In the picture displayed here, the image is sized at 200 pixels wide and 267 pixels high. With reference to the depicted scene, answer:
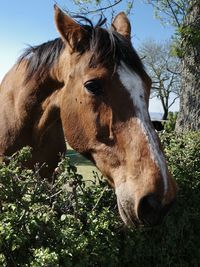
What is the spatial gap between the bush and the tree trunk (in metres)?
2.87

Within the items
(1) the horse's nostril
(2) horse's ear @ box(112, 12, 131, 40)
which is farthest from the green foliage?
(1) the horse's nostril

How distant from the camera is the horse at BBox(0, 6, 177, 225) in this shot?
2.20 metres

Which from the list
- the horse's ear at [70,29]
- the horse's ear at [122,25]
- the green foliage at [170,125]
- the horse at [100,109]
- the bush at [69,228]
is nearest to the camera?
the bush at [69,228]

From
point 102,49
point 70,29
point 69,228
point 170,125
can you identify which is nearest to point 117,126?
point 102,49

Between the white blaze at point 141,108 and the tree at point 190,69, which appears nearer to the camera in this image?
the white blaze at point 141,108

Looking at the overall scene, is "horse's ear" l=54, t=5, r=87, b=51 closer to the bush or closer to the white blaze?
the white blaze

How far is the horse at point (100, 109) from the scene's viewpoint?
220cm

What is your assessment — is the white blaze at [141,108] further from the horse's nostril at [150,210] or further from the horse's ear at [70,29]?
the horse's ear at [70,29]

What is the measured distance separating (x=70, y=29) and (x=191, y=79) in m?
3.31

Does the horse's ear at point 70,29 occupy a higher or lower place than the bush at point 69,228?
higher

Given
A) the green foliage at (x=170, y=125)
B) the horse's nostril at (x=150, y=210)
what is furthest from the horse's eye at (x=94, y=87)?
the green foliage at (x=170, y=125)

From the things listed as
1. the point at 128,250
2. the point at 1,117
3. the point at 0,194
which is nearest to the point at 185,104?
the point at 1,117

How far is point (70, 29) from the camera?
3059mm

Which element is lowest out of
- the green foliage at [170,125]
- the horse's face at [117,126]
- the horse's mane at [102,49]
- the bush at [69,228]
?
the green foliage at [170,125]
